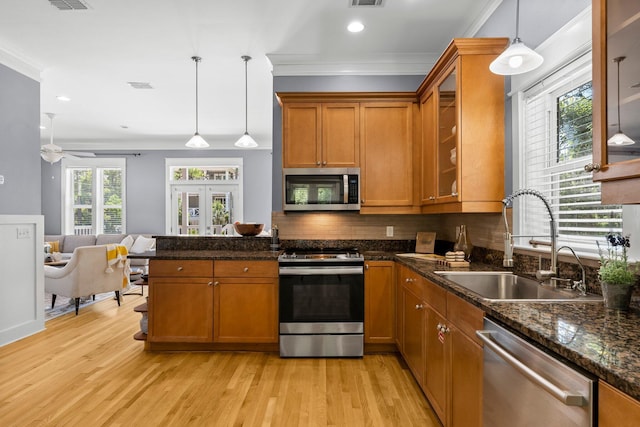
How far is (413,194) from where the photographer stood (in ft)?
11.8

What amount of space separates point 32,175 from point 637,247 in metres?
5.04

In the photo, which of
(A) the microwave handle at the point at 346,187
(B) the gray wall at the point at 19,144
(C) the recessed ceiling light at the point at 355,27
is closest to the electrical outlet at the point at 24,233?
(B) the gray wall at the point at 19,144

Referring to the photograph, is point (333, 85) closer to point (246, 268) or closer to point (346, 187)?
point (346, 187)

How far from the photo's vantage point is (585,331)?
3.71ft

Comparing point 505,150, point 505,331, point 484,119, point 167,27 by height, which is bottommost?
point 505,331

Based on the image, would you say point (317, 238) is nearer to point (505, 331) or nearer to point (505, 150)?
point (505, 150)

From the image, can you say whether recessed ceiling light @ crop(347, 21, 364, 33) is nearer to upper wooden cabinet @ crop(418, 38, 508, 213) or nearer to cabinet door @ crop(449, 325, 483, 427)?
upper wooden cabinet @ crop(418, 38, 508, 213)

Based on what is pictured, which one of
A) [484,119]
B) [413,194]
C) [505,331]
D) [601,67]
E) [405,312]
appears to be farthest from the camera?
[413,194]

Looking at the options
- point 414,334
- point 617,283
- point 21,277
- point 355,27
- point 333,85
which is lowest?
point 414,334

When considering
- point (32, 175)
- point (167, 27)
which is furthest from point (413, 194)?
point (32, 175)

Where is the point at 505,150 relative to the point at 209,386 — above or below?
above

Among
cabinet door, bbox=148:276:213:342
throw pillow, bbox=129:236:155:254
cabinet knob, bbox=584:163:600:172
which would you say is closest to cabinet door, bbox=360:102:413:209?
cabinet door, bbox=148:276:213:342

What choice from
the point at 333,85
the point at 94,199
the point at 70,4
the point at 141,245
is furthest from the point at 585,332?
the point at 94,199

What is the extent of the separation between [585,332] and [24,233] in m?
4.71
